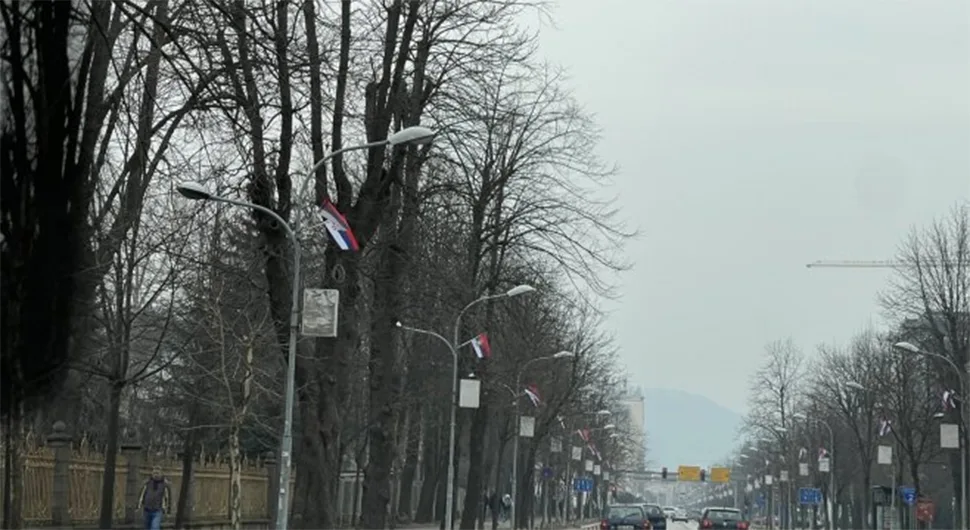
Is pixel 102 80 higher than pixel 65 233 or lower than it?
higher

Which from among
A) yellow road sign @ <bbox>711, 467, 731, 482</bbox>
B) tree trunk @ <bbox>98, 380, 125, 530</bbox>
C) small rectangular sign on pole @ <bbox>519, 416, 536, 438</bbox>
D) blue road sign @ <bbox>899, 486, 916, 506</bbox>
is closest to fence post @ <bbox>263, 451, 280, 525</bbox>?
small rectangular sign on pole @ <bbox>519, 416, 536, 438</bbox>

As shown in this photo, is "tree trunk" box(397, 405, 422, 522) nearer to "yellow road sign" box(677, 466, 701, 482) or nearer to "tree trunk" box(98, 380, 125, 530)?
"tree trunk" box(98, 380, 125, 530)

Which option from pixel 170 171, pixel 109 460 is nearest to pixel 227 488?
pixel 109 460

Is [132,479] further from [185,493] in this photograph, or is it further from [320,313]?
[320,313]

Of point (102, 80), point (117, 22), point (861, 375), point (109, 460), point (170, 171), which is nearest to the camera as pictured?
point (102, 80)

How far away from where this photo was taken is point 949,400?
49250mm

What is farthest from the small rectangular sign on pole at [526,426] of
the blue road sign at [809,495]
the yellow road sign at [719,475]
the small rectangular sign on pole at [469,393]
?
the yellow road sign at [719,475]

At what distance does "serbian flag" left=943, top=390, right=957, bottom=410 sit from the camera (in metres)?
48.6

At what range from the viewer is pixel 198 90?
18.9 metres

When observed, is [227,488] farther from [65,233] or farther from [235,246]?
[65,233]

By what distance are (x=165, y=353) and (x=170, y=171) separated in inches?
1127

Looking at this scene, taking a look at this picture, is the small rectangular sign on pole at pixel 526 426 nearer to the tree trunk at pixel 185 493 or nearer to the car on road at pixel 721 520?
the tree trunk at pixel 185 493

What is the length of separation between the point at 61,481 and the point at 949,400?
31595mm

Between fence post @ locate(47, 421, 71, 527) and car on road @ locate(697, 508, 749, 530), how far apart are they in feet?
119
